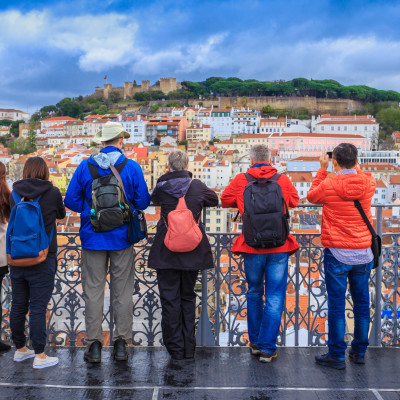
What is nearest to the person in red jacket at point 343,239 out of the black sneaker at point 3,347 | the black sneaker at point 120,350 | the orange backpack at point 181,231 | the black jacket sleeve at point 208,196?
the black jacket sleeve at point 208,196

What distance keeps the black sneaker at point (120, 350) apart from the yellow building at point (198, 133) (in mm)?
62302

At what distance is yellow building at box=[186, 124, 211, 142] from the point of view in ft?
212

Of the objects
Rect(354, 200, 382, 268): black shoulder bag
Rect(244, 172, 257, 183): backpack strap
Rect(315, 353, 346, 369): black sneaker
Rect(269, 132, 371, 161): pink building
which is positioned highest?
Rect(269, 132, 371, 161): pink building

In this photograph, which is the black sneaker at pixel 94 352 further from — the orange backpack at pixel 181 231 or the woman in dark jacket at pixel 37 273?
the orange backpack at pixel 181 231

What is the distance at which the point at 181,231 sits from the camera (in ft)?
7.93

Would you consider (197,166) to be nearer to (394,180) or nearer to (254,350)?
(394,180)

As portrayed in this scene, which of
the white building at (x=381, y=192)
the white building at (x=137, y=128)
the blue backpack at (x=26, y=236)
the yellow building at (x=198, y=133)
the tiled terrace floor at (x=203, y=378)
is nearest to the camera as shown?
the tiled terrace floor at (x=203, y=378)

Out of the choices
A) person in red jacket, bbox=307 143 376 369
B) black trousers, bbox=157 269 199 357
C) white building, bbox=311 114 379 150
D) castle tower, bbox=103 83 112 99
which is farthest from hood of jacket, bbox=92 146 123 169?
castle tower, bbox=103 83 112 99

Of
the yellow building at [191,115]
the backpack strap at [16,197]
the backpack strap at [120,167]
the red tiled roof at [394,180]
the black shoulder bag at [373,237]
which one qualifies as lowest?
the black shoulder bag at [373,237]

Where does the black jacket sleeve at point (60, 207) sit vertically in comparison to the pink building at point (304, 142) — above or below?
below

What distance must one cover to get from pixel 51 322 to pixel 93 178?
3.00 feet

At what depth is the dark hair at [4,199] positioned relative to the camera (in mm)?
2488

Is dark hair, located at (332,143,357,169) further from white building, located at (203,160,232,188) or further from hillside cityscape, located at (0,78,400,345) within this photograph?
white building, located at (203,160,232,188)

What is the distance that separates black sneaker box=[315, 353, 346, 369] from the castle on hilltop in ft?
280
